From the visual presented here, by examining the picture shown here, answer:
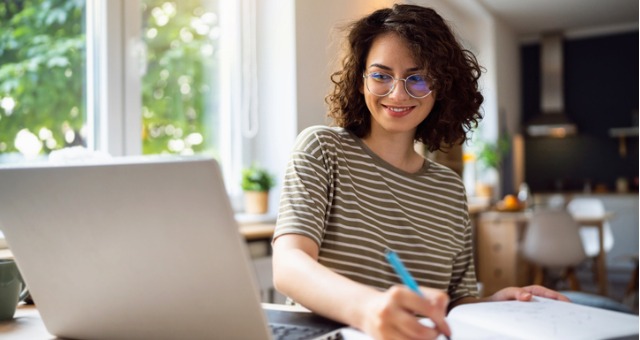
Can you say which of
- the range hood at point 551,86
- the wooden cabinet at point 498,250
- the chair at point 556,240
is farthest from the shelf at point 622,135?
the chair at point 556,240

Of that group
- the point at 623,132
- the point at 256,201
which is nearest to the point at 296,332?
the point at 256,201

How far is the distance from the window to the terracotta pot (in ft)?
1.06

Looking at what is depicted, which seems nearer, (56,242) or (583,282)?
(56,242)

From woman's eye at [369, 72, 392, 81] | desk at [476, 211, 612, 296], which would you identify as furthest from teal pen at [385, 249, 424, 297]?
desk at [476, 211, 612, 296]

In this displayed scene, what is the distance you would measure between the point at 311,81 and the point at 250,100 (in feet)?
1.11

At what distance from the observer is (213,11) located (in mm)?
3256

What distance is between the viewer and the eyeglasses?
1.18 meters

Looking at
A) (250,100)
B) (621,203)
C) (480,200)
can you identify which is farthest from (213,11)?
(621,203)

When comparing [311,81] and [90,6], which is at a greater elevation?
[90,6]

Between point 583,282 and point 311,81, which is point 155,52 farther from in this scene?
point 583,282

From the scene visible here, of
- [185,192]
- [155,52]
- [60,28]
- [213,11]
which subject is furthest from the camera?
[213,11]

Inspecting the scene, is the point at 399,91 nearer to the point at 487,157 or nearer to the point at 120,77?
the point at 120,77

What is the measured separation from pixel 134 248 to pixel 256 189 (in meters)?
2.32

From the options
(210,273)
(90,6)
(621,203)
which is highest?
(90,6)
